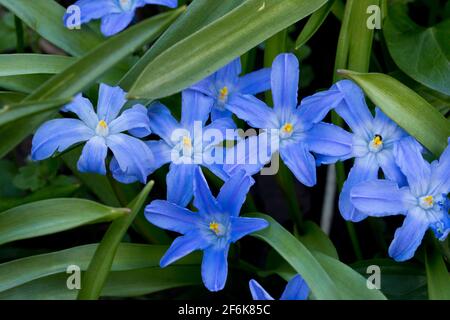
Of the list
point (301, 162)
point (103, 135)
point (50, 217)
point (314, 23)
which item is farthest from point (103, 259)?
point (314, 23)

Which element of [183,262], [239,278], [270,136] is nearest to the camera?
[270,136]

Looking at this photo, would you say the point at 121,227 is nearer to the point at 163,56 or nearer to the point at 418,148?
the point at 163,56

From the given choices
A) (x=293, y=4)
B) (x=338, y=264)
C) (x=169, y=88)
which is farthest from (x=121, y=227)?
(x=293, y=4)

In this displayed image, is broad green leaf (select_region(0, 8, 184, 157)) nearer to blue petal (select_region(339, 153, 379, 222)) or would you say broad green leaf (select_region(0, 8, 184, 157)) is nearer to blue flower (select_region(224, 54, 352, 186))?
blue flower (select_region(224, 54, 352, 186))

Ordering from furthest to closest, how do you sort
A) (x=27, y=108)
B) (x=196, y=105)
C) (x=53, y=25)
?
(x=53, y=25) < (x=196, y=105) < (x=27, y=108)

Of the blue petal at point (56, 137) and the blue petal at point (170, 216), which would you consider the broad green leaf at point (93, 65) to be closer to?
the blue petal at point (56, 137)

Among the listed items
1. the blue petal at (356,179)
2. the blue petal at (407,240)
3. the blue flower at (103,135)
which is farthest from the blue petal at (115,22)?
the blue petal at (407,240)

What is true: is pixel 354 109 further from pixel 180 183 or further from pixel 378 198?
pixel 180 183
